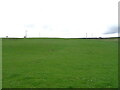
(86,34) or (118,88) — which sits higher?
(86,34)

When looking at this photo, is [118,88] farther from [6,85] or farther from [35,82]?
[6,85]

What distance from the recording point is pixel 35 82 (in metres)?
18.9

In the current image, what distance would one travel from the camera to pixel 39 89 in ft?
53.6

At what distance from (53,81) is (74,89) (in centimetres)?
371

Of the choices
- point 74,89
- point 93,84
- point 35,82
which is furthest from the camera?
point 35,82

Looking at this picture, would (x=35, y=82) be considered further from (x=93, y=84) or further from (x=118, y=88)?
(x=118, y=88)

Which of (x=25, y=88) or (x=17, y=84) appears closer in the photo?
(x=25, y=88)

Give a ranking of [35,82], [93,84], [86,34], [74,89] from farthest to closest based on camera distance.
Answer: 1. [86,34]
2. [35,82]
3. [93,84]
4. [74,89]

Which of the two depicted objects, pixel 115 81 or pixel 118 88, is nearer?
pixel 118 88

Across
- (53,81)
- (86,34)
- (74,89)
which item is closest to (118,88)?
(74,89)

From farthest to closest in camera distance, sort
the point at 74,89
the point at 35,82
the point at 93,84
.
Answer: the point at 35,82, the point at 93,84, the point at 74,89

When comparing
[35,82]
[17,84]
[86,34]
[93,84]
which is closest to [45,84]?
[35,82]

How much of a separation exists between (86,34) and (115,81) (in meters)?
134

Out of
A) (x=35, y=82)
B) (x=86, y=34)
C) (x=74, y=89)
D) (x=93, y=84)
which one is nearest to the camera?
(x=74, y=89)
